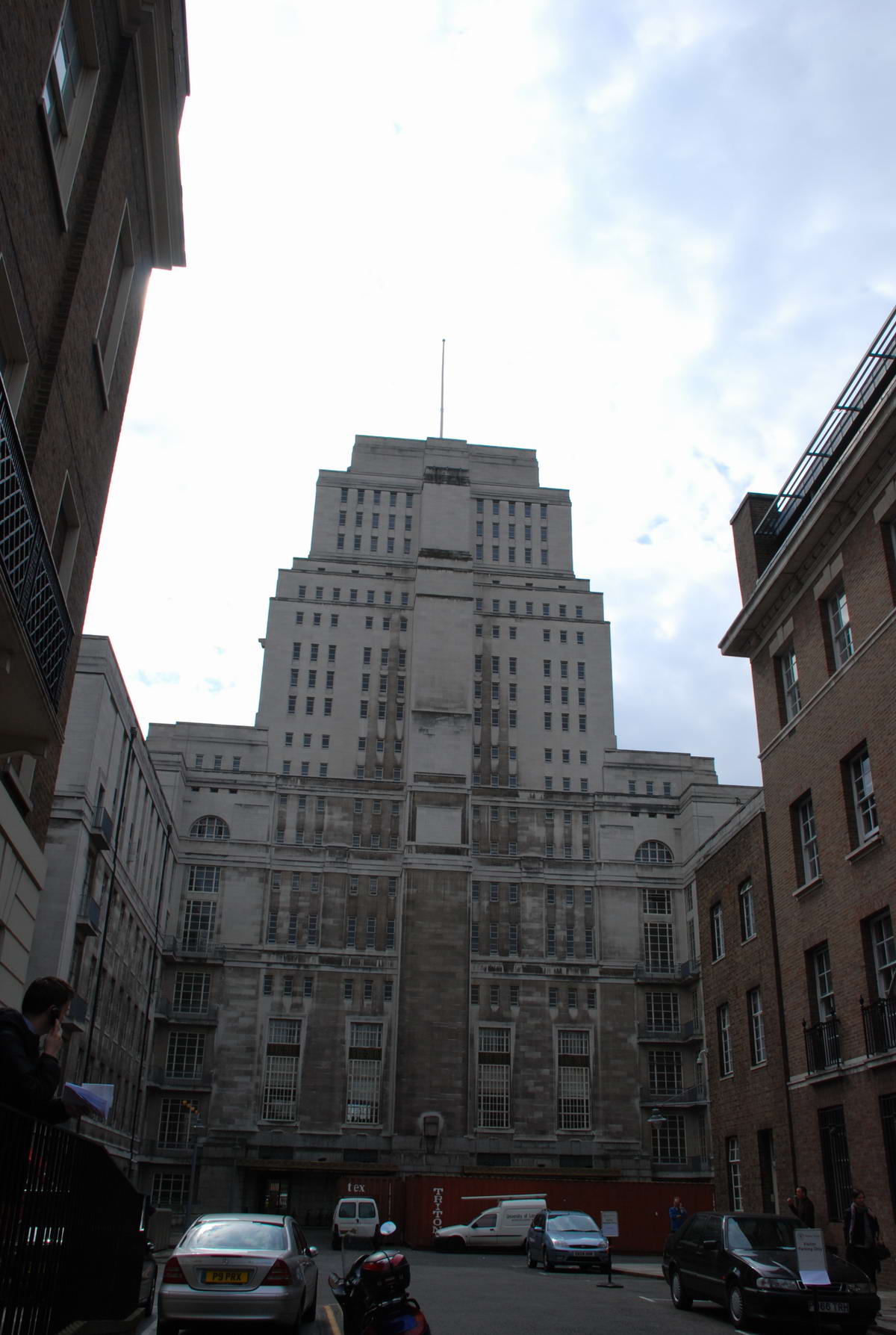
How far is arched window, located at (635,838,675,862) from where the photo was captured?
2975 inches

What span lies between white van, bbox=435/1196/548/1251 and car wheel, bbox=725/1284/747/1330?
80.0ft

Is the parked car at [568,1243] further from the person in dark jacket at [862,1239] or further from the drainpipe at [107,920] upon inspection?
the drainpipe at [107,920]

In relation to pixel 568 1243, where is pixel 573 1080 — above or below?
above

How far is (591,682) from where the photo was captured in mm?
84938

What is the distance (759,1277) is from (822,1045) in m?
7.55

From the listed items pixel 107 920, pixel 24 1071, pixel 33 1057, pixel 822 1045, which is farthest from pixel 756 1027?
pixel 107 920

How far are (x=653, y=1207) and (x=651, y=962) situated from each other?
109 feet

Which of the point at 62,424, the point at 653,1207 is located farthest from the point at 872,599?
the point at 653,1207

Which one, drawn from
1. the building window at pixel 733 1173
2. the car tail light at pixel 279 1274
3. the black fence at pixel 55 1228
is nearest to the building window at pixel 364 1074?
the building window at pixel 733 1173

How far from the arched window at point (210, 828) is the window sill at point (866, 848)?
2289 inches

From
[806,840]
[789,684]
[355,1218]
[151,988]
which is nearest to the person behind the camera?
[806,840]

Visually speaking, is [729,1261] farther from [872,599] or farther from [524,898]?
[524,898]

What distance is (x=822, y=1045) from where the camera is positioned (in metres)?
22.0

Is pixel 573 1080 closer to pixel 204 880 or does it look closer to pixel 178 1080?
pixel 178 1080
